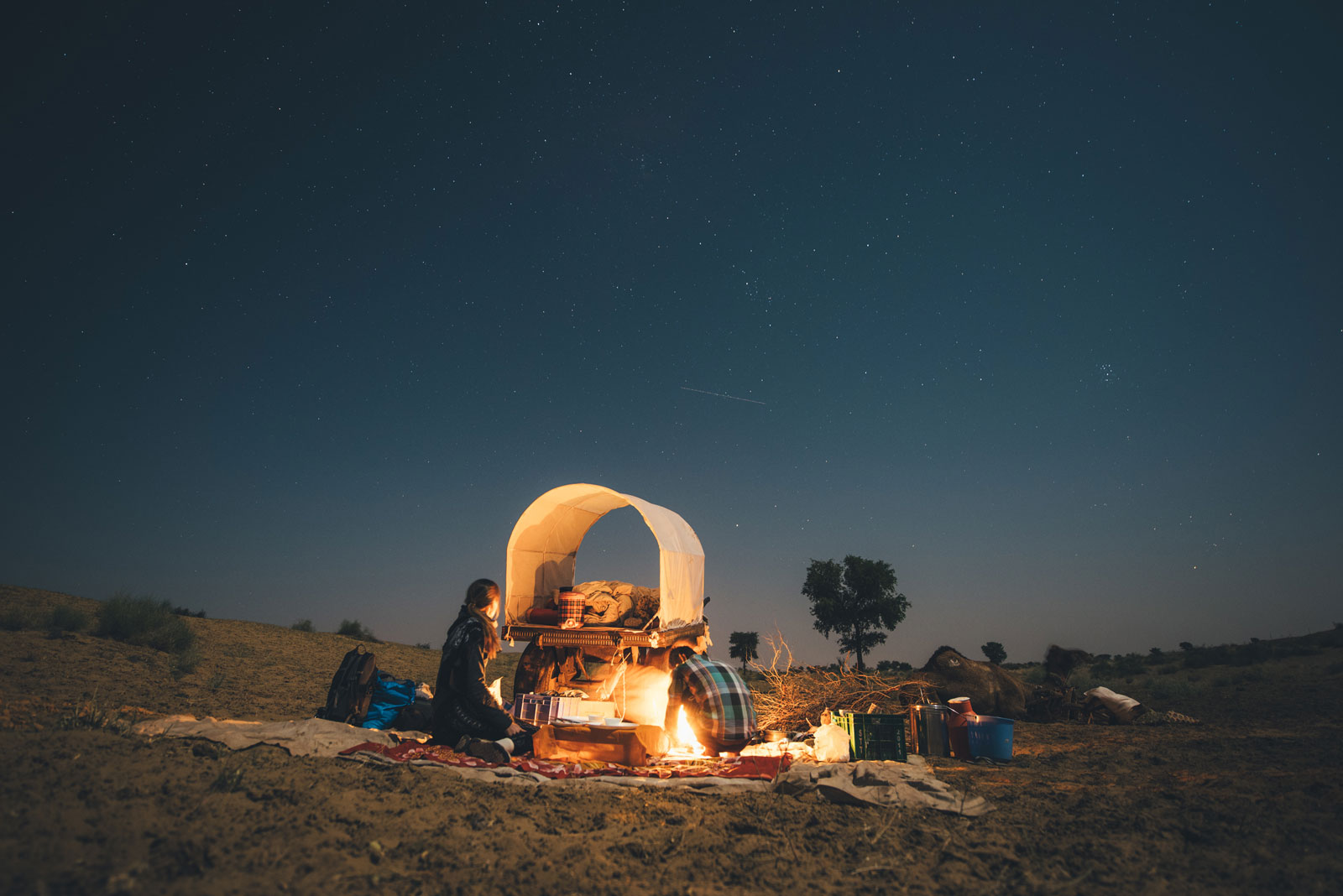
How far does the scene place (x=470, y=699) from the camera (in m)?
6.11

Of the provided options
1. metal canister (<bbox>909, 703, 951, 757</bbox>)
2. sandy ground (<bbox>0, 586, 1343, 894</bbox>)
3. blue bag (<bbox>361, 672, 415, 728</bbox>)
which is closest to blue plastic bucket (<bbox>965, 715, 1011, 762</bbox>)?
metal canister (<bbox>909, 703, 951, 757</bbox>)

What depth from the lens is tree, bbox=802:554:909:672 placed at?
2639 centimetres

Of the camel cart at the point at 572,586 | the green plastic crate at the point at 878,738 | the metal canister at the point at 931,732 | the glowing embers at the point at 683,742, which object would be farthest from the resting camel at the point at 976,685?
the glowing embers at the point at 683,742

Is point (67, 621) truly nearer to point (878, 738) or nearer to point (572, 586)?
point (572, 586)

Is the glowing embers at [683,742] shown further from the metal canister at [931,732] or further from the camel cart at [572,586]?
the metal canister at [931,732]

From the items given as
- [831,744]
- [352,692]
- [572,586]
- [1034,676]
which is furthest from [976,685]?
[1034,676]

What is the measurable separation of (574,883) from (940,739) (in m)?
5.80

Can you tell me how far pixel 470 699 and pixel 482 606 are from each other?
873mm

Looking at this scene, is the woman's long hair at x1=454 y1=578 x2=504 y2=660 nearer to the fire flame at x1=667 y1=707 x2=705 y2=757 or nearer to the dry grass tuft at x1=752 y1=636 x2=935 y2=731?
the fire flame at x1=667 y1=707 x2=705 y2=757

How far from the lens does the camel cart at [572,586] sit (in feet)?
28.2

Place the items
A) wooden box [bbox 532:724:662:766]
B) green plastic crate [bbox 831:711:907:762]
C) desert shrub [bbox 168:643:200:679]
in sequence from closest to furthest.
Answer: wooden box [bbox 532:724:662:766] < green plastic crate [bbox 831:711:907:762] < desert shrub [bbox 168:643:200:679]

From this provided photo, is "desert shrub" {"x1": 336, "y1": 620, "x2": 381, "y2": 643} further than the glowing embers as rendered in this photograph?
Yes

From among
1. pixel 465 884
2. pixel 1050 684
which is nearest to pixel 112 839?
pixel 465 884

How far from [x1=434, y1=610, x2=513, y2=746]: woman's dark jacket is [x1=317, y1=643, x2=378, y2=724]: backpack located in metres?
1.06
